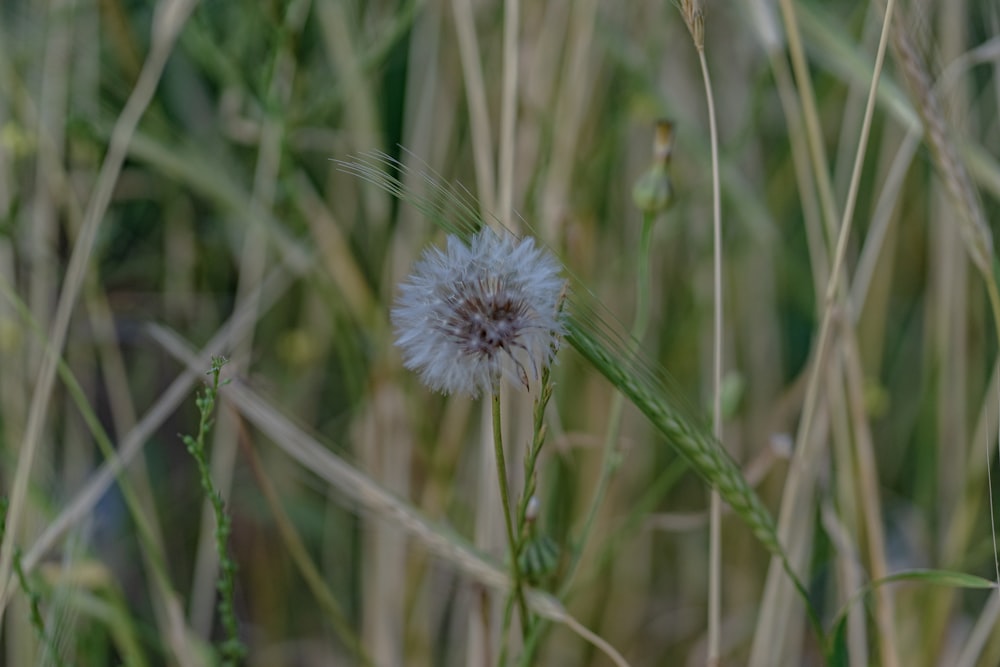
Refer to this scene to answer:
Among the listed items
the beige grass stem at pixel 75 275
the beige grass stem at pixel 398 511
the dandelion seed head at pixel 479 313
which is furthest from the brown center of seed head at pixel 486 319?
the beige grass stem at pixel 75 275

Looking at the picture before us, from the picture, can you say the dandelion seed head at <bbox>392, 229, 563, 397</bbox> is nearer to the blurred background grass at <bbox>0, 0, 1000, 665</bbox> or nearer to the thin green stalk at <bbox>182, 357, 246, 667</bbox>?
the thin green stalk at <bbox>182, 357, 246, 667</bbox>

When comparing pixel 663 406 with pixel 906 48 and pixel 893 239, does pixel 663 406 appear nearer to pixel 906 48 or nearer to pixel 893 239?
pixel 906 48

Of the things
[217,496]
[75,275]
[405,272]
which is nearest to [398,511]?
[217,496]

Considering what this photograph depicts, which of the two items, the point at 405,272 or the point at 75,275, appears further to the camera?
the point at 405,272

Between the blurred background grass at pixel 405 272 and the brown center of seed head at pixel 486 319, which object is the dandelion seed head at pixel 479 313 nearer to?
the brown center of seed head at pixel 486 319

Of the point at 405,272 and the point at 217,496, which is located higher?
the point at 405,272

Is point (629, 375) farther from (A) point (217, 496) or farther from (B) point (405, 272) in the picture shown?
(B) point (405, 272)

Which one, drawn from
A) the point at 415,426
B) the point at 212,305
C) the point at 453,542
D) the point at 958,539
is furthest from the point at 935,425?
the point at 212,305
